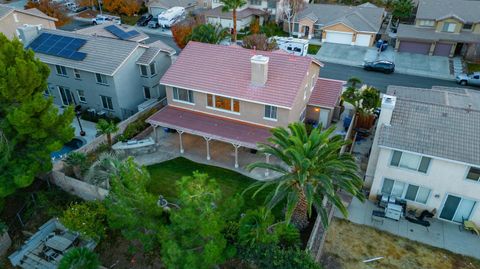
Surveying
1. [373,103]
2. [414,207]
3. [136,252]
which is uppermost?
[373,103]

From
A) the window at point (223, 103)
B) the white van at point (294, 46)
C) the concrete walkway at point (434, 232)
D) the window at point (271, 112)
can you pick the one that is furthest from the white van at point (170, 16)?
the concrete walkway at point (434, 232)

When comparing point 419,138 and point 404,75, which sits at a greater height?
point 419,138

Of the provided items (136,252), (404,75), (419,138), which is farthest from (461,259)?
(404,75)

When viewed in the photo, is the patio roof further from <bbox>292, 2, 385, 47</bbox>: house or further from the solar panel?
<bbox>292, 2, 385, 47</bbox>: house

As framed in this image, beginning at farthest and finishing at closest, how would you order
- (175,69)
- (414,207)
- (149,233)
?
1. (175,69)
2. (414,207)
3. (149,233)

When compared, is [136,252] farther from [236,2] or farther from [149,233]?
[236,2]

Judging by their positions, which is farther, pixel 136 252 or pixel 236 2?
pixel 236 2

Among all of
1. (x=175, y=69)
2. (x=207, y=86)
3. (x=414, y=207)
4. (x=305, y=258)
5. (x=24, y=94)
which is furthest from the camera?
(x=175, y=69)

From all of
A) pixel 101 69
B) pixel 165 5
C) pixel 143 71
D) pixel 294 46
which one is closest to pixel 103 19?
pixel 165 5
